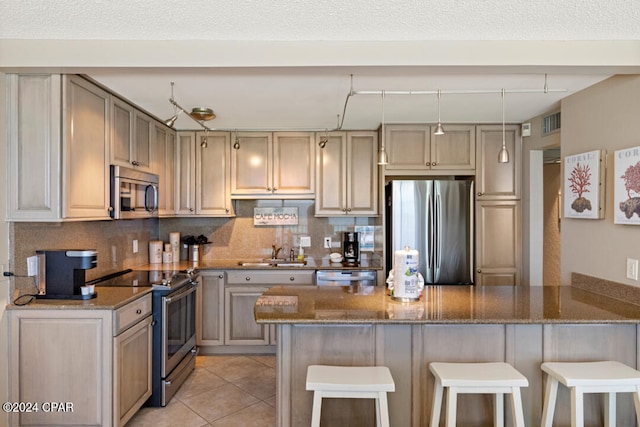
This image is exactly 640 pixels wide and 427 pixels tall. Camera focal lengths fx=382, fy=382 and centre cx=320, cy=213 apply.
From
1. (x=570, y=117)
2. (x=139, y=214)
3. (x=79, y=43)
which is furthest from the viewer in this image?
(x=139, y=214)

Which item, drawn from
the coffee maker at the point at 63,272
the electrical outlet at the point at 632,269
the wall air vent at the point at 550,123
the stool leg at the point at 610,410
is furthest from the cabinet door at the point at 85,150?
the wall air vent at the point at 550,123

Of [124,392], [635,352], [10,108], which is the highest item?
[10,108]

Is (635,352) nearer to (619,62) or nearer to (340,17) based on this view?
(619,62)

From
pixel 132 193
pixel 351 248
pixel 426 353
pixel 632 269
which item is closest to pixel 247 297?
pixel 351 248

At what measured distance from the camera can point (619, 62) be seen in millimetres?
2111

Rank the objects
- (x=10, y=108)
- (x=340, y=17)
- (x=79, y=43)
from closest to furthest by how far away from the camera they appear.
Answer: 1. (x=340, y=17)
2. (x=79, y=43)
3. (x=10, y=108)

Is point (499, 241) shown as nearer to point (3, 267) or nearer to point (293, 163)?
point (293, 163)

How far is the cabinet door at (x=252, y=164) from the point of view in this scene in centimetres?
410

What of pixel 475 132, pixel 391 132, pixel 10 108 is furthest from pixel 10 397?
pixel 475 132

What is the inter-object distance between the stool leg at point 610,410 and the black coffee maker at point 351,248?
2.54 m

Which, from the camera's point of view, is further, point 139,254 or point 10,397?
point 139,254

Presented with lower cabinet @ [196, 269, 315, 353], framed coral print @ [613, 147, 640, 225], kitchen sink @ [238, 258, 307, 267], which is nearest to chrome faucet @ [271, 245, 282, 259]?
kitchen sink @ [238, 258, 307, 267]

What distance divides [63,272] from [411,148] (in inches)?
120

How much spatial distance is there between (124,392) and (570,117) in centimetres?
365
